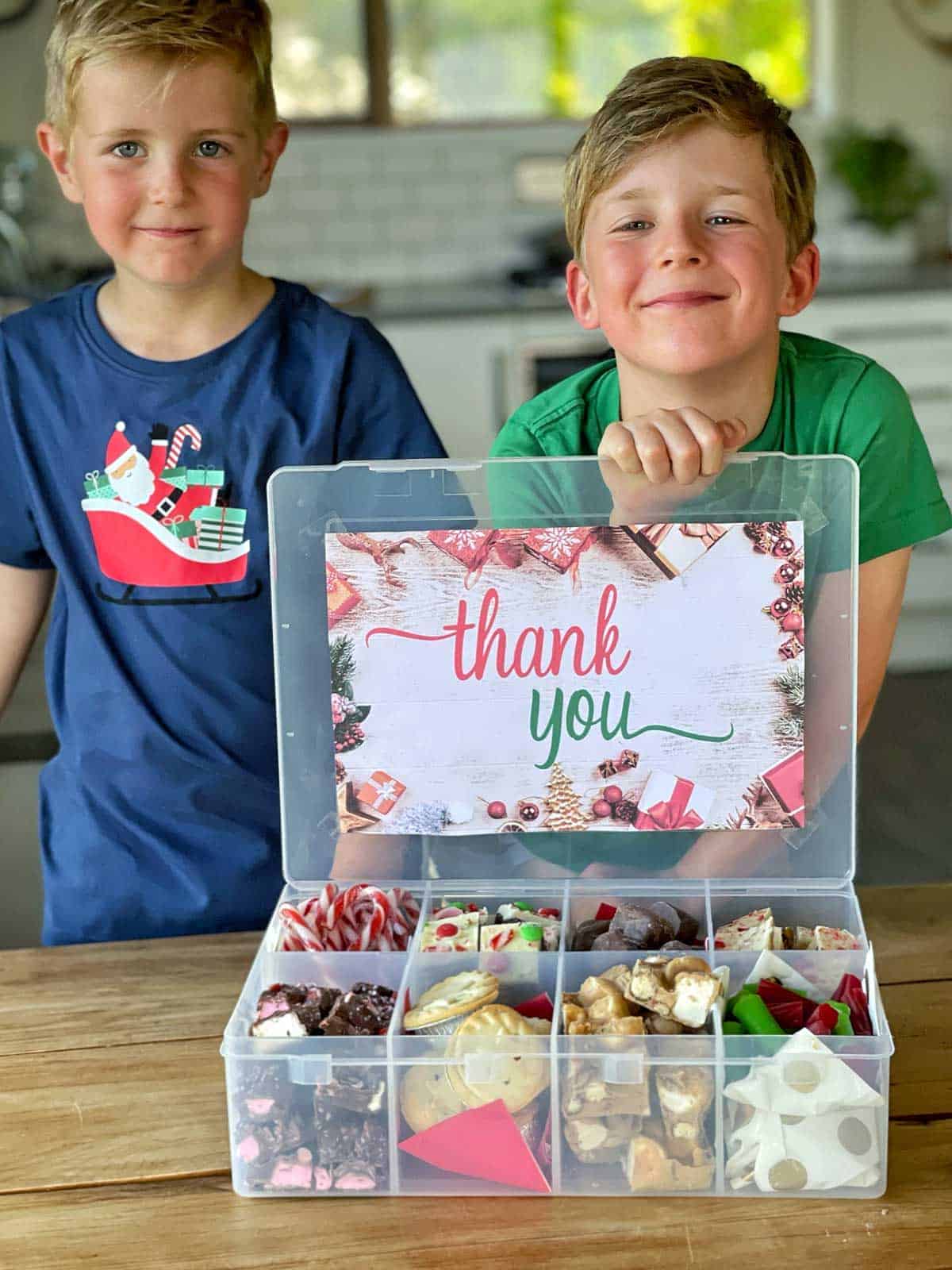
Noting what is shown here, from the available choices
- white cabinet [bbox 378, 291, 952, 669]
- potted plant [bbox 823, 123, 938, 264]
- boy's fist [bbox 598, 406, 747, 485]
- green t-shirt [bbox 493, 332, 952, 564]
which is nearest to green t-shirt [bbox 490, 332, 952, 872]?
green t-shirt [bbox 493, 332, 952, 564]

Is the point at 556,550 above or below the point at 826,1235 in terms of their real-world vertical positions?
above

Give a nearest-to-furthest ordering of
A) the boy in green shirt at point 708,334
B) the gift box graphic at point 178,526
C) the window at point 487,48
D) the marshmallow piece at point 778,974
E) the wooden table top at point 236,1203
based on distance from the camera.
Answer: the wooden table top at point 236,1203, the marshmallow piece at point 778,974, the boy in green shirt at point 708,334, the gift box graphic at point 178,526, the window at point 487,48

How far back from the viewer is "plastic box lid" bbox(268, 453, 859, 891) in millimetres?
877

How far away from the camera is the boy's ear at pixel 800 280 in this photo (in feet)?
3.59

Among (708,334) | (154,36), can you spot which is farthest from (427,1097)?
(154,36)

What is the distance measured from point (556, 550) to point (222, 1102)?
394mm

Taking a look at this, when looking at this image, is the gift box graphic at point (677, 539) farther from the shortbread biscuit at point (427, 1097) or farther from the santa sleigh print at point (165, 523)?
the santa sleigh print at point (165, 523)

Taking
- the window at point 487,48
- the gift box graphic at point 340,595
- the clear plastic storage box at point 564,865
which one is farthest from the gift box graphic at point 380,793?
the window at point 487,48

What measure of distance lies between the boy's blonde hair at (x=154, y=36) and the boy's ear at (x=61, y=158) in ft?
0.08

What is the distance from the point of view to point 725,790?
2.99 ft

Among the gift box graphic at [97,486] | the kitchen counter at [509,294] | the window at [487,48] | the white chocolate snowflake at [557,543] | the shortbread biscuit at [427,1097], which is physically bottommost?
the shortbread biscuit at [427,1097]

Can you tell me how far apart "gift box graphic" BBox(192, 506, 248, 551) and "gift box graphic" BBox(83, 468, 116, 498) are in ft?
0.26

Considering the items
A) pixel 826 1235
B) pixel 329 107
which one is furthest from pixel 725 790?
pixel 329 107

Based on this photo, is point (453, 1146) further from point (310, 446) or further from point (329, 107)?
point (329, 107)
